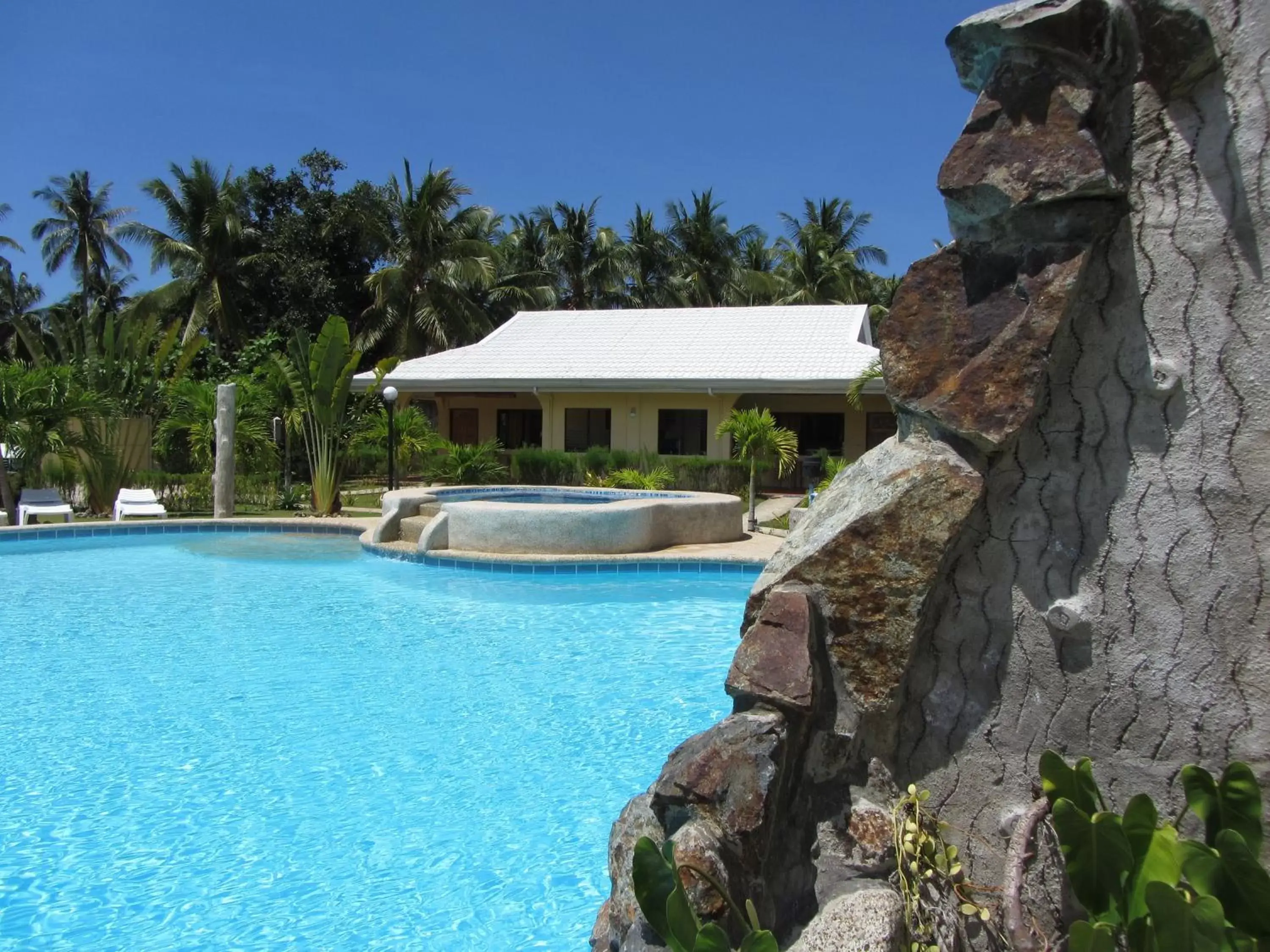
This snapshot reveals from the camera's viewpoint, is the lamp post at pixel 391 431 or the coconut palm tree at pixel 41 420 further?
the lamp post at pixel 391 431

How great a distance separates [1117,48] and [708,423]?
21242mm

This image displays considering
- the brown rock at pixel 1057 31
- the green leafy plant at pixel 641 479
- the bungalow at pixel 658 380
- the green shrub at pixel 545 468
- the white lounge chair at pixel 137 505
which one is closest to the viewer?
Answer: the brown rock at pixel 1057 31

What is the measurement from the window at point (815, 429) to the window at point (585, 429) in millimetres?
4636

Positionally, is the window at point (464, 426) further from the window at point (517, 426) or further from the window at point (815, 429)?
the window at point (815, 429)

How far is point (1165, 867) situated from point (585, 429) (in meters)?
24.3

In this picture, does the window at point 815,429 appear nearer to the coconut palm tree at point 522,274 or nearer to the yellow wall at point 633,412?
the yellow wall at point 633,412

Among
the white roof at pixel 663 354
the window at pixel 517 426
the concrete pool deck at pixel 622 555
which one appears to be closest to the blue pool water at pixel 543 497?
the concrete pool deck at pixel 622 555

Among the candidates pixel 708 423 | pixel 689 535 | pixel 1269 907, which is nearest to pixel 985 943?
pixel 1269 907

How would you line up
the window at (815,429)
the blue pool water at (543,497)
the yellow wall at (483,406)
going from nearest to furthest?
the blue pool water at (543,497) → the window at (815,429) → the yellow wall at (483,406)

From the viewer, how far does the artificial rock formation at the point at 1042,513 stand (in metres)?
2.74

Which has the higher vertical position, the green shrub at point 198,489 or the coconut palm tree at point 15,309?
the coconut palm tree at point 15,309

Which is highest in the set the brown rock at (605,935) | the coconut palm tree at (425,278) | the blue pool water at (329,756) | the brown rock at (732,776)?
the coconut palm tree at (425,278)

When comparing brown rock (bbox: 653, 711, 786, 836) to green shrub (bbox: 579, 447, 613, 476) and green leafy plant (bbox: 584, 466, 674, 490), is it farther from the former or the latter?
green shrub (bbox: 579, 447, 613, 476)

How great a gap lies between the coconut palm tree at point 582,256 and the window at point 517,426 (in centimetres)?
1410
